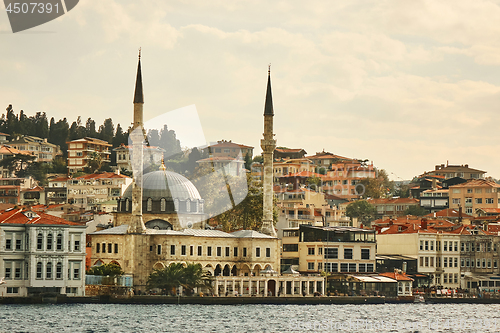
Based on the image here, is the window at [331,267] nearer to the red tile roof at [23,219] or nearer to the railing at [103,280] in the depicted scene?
the railing at [103,280]

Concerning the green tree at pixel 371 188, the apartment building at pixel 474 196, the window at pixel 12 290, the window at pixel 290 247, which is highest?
the green tree at pixel 371 188

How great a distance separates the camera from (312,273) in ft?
250

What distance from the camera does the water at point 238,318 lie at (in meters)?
47.8

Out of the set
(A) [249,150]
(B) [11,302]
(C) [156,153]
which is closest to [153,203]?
(B) [11,302]

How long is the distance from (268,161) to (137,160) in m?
13.0

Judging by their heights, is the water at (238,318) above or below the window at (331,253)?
below

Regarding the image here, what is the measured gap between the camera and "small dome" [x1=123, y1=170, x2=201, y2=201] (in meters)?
74.0

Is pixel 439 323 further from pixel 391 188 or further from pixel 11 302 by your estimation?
pixel 391 188

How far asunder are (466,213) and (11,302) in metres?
72.2

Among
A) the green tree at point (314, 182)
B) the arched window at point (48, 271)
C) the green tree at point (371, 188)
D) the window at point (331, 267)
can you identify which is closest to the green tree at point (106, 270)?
the arched window at point (48, 271)

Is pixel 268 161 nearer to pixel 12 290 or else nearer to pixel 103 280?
pixel 103 280

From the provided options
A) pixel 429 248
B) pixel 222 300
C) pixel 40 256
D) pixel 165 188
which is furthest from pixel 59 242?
pixel 429 248

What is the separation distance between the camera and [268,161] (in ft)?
254

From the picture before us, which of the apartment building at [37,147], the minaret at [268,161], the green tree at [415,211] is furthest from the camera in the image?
the apartment building at [37,147]
